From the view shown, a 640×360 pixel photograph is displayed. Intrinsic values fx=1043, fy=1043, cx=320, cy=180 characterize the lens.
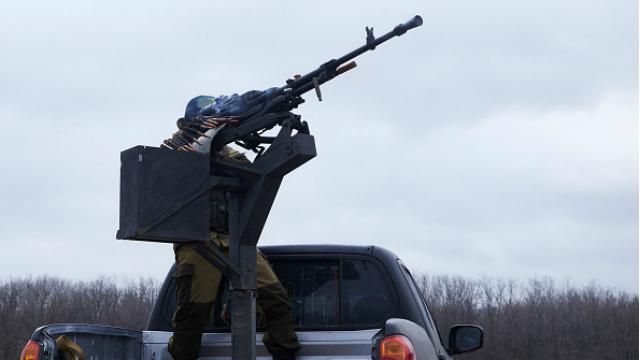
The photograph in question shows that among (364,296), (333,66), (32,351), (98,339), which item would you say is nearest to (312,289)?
(364,296)

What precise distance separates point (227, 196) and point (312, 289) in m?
0.83

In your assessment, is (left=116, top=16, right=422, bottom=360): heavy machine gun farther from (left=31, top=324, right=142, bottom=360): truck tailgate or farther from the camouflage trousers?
(left=31, top=324, right=142, bottom=360): truck tailgate

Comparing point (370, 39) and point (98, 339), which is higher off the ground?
point (370, 39)

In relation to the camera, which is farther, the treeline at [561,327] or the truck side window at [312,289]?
the treeline at [561,327]

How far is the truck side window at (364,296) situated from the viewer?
5.64 meters

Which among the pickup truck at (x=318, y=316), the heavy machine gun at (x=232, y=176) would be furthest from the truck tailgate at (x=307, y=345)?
the heavy machine gun at (x=232, y=176)

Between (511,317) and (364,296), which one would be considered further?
(511,317)

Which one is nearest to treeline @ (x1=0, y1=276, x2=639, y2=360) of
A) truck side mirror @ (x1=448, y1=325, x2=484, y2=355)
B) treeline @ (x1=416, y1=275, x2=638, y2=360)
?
treeline @ (x1=416, y1=275, x2=638, y2=360)

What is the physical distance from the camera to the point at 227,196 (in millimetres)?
5379

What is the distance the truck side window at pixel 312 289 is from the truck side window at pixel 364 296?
5cm

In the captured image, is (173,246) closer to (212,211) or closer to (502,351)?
(212,211)

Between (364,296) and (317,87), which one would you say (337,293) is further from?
(317,87)

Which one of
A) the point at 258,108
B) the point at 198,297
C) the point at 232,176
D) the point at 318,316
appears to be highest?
the point at 258,108

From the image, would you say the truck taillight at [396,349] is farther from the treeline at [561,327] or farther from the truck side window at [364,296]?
the treeline at [561,327]
